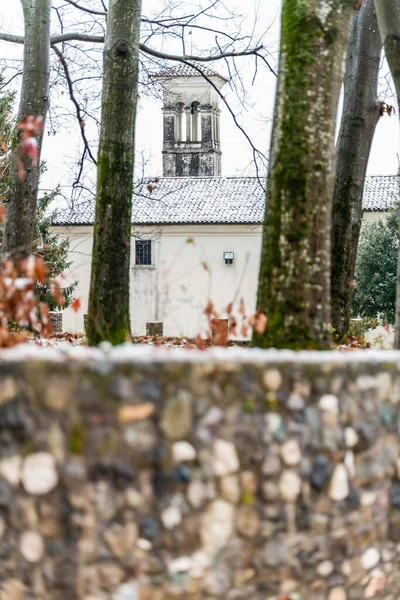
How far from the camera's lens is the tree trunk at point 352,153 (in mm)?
10555

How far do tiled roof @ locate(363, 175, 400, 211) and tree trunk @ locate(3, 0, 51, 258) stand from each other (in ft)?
103

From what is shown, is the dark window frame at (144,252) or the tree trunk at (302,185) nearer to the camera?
the tree trunk at (302,185)

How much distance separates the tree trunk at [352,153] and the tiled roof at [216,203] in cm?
3051

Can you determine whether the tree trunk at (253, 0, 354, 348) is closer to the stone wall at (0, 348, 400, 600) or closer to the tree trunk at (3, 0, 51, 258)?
the stone wall at (0, 348, 400, 600)

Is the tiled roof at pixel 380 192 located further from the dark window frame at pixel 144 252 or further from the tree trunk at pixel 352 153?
the tree trunk at pixel 352 153

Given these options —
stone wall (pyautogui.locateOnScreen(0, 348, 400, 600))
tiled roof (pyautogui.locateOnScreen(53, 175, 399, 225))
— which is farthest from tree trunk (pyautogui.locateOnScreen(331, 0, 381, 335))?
tiled roof (pyautogui.locateOnScreen(53, 175, 399, 225))

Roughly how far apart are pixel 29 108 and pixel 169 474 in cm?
950

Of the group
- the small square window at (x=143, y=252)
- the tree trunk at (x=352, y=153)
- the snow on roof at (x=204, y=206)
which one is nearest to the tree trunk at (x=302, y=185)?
the tree trunk at (x=352, y=153)

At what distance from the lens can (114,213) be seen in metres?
8.20

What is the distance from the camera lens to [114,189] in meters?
8.20

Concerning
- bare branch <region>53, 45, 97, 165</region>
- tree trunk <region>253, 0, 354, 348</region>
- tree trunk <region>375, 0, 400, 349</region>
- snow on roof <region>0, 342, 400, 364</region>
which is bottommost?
snow on roof <region>0, 342, 400, 364</region>

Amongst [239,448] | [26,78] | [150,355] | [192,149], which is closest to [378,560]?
[239,448]

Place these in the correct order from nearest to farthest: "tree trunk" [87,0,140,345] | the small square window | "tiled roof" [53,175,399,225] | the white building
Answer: "tree trunk" [87,0,140,345] < the white building < "tiled roof" [53,175,399,225] < the small square window

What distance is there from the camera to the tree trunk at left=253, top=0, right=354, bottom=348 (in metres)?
4.91
